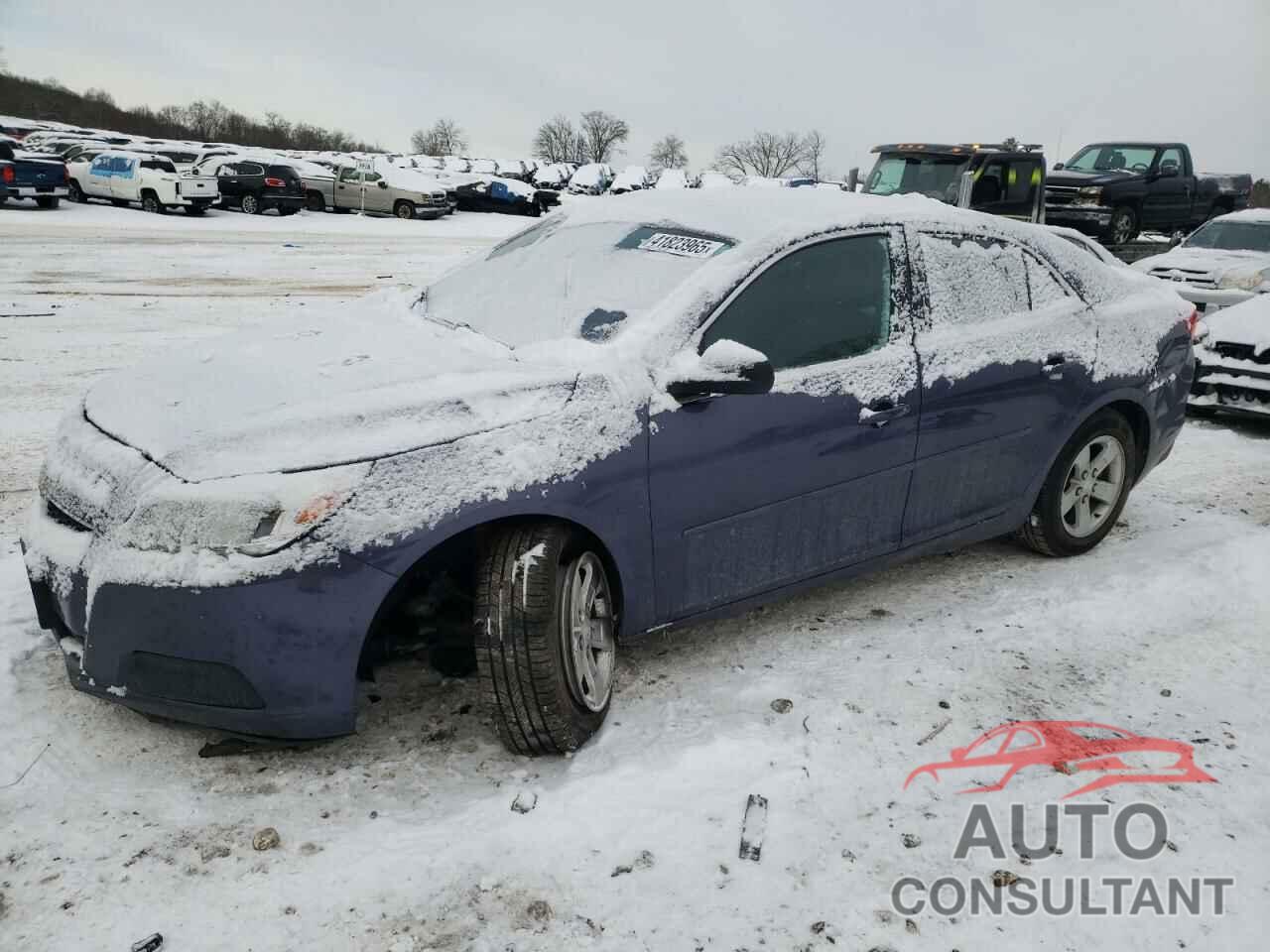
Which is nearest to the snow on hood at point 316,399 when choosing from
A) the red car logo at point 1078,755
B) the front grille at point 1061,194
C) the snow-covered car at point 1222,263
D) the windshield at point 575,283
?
the windshield at point 575,283

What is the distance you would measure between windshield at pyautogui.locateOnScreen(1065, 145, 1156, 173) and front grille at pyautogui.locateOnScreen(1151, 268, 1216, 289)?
23.5ft

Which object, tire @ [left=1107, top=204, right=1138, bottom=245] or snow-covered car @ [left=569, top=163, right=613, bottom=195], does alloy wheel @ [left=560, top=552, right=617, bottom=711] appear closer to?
tire @ [left=1107, top=204, right=1138, bottom=245]

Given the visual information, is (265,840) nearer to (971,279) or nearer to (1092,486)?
(971,279)

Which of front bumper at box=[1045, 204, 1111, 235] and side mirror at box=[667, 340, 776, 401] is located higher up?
Result: front bumper at box=[1045, 204, 1111, 235]

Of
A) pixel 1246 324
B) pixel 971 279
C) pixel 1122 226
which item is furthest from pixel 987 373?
pixel 1122 226

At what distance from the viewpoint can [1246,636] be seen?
3.63m

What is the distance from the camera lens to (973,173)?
11.8 m

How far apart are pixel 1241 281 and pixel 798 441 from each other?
8937 mm

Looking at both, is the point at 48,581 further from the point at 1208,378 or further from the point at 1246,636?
the point at 1208,378

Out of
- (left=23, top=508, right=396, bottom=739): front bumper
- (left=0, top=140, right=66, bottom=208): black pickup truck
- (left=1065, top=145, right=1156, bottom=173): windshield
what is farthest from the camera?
(left=0, top=140, right=66, bottom=208): black pickup truck

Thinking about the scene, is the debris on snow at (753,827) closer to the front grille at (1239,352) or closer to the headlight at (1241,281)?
the front grille at (1239,352)

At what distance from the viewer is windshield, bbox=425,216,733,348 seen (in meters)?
3.14

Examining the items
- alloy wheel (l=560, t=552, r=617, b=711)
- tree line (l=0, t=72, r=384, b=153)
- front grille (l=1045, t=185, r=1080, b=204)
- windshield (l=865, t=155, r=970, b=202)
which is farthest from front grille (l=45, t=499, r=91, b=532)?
tree line (l=0, t=72, r=384, b=153)

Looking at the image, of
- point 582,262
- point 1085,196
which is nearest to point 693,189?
point 582,262
